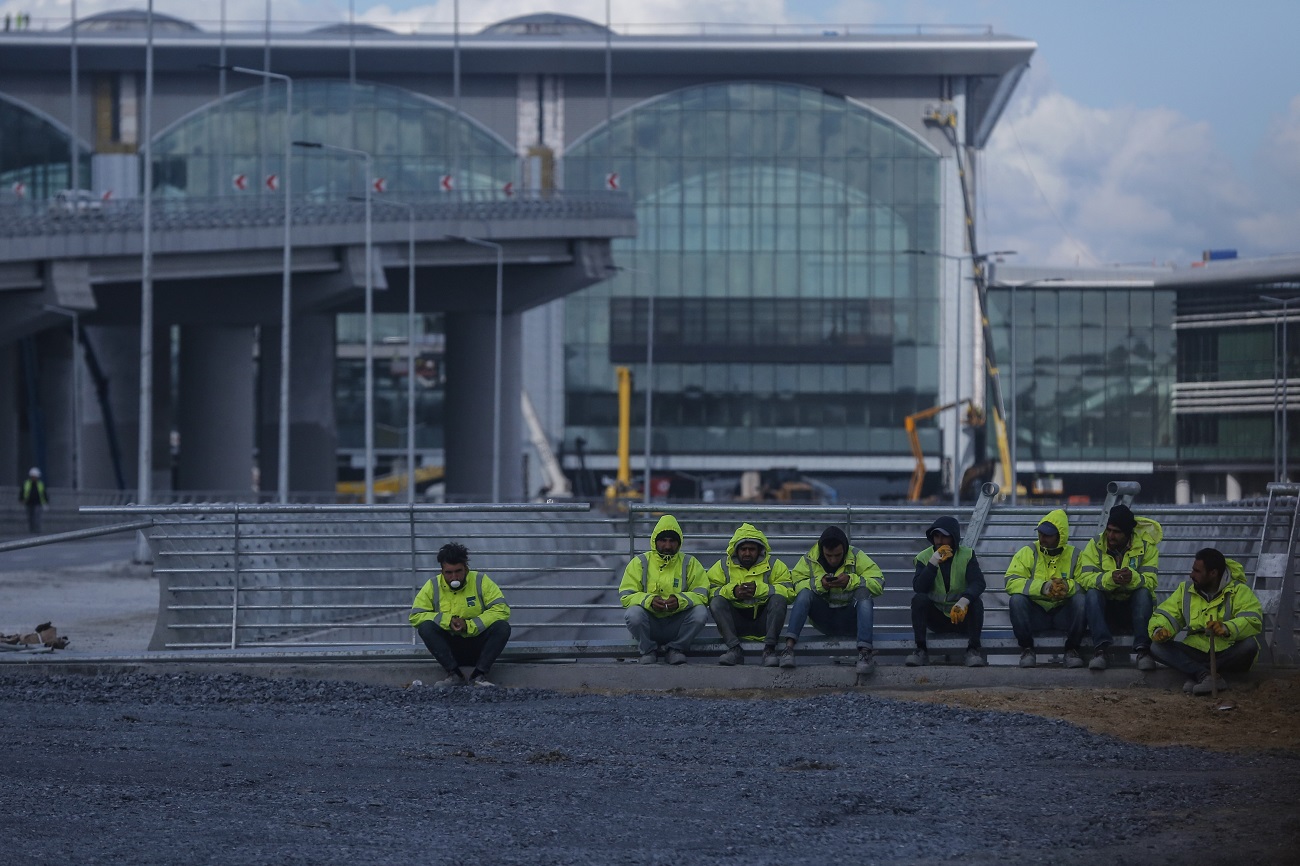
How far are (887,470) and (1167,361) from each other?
16.1 meters

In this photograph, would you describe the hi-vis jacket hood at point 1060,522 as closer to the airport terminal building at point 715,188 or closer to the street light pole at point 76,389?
the street light pole at point 76,389

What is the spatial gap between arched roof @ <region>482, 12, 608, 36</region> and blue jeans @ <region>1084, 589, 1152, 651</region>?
81385 millimetres

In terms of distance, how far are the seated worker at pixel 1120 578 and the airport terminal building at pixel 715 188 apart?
69661mm

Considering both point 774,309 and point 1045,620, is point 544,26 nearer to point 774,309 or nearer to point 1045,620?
point 774,309

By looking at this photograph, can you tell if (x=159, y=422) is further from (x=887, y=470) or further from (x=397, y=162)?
(x=887, y=470)

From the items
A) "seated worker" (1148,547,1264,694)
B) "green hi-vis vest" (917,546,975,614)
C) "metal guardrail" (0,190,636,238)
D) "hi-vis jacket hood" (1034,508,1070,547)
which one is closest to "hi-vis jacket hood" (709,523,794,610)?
"green hi-vis vest" (917,546,975,614)

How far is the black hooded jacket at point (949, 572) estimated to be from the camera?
15148 mm

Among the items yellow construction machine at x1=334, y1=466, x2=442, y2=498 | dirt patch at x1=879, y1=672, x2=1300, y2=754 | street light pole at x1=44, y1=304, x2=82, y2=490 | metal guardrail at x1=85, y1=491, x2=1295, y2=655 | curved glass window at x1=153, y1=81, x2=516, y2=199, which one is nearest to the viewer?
dirt patch at x1=879, y1=672, x2=1300, y2=754

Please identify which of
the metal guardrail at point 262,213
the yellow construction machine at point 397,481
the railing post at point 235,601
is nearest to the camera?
the railing post at point 235,601

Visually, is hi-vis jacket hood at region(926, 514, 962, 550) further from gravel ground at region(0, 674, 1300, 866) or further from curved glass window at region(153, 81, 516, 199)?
curved glass window at region(153, 81, 516, 199)

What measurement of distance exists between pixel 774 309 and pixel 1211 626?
274ft

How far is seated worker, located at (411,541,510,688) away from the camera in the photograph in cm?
1503

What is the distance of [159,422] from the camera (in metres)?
84.9

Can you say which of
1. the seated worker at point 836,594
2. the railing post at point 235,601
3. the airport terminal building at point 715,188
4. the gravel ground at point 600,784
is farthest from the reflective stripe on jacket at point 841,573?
the airport terminal building at point 715,188
